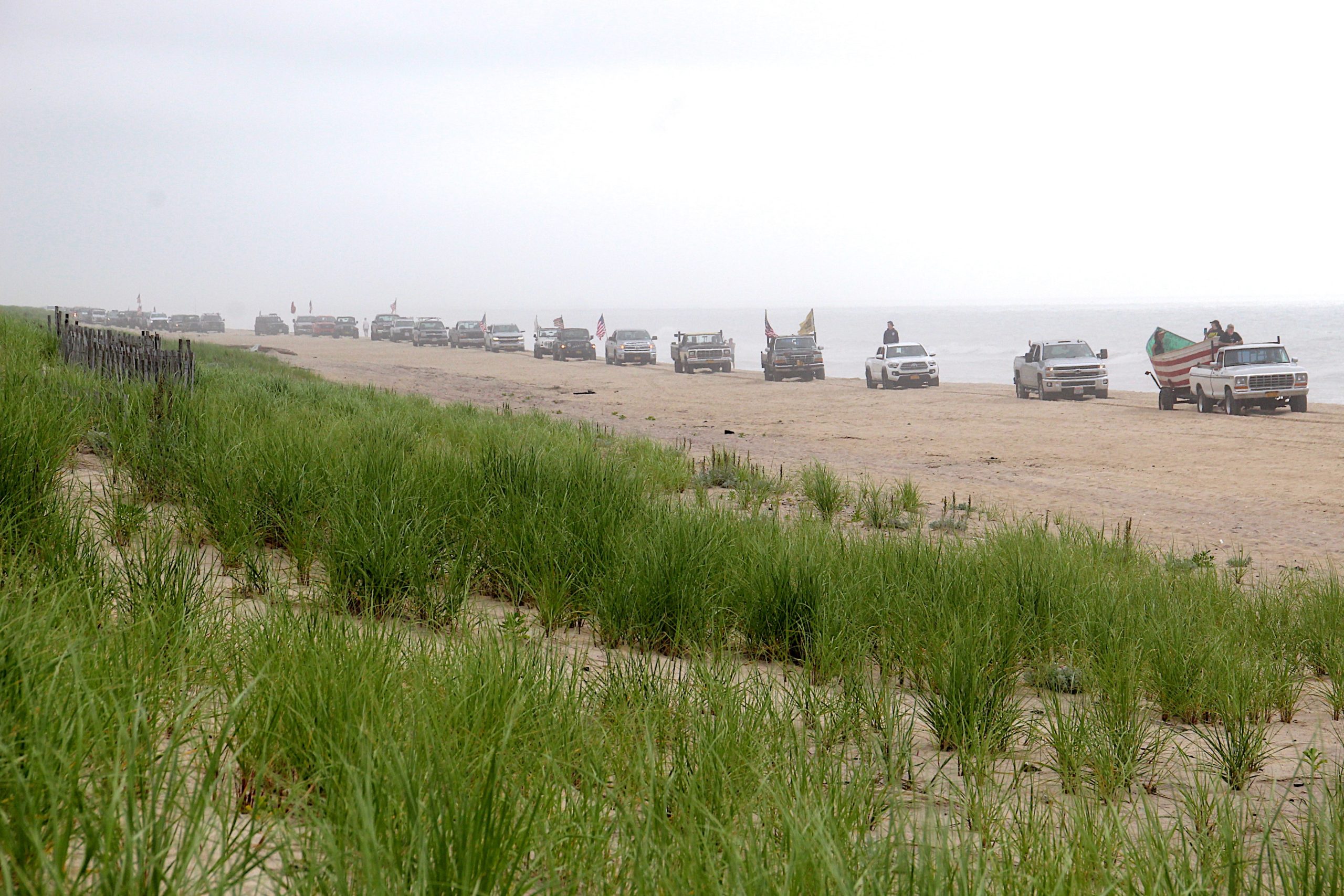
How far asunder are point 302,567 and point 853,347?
99.5m

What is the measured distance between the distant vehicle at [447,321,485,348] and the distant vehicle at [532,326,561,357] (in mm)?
8475

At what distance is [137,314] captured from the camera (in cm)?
10581

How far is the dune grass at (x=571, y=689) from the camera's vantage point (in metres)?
1.95

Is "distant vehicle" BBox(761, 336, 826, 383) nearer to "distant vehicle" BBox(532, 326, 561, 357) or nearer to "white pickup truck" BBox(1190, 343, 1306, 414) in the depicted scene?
"white pickup truck" BBox(1190, 343, 1306, 414)

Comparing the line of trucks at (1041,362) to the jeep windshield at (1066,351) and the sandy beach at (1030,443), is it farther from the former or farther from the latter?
the sandy beach at (1030,443)

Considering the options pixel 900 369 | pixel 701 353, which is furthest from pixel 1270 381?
pixel 701 353

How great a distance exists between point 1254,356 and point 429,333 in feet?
181

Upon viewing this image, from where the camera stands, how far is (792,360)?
38844 millimetres

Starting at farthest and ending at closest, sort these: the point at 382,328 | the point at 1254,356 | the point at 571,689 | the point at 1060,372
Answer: the point at 382,328
the point at 1060,372
the point at 1254,356
the point at 571,689

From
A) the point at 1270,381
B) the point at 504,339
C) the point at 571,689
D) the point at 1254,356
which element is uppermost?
the point at 504,339

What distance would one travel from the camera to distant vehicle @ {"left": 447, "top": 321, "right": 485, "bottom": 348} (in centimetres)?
6412

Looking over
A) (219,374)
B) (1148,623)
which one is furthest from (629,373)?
(1148,623)

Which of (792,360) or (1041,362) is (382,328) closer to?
(792,360)

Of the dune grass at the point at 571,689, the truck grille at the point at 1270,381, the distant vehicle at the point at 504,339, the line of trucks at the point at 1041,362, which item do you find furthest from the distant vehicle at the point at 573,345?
the dune grass at the point at 571,689
